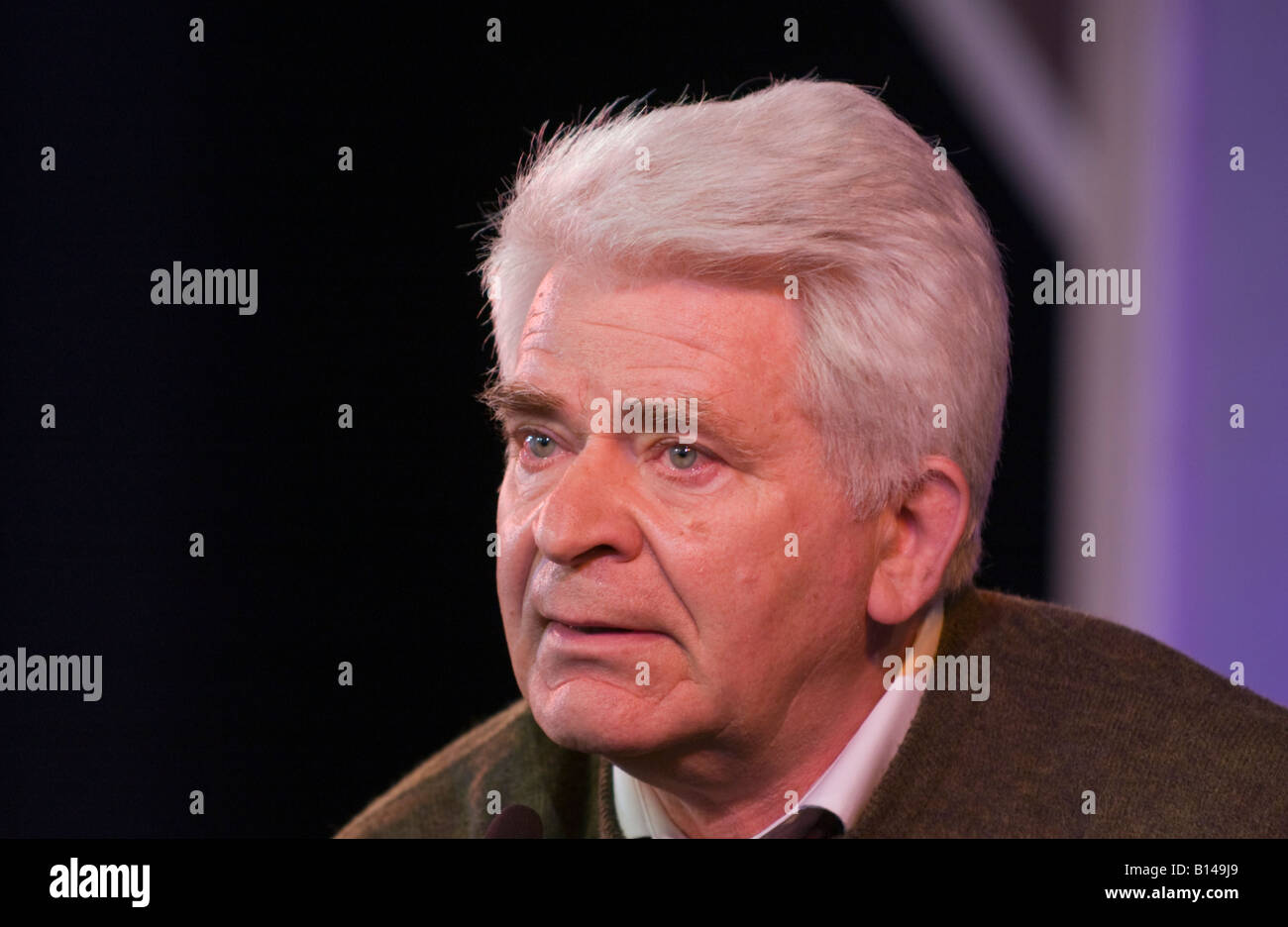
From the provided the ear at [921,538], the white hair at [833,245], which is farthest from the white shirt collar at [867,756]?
the white hair at [833,245]

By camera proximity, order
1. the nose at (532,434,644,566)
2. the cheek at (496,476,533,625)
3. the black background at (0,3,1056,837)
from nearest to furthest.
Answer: the nose at (532,434,644,566) → the cheek at (496,476,533,625) → the black background at (0,3,1056,837)

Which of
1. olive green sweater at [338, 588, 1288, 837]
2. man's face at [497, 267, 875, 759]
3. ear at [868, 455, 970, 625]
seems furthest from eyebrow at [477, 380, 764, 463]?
olive green sweater at [338, 588, 1288, 837]

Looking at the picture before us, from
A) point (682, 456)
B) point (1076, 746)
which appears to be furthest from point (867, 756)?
point (682, 456)

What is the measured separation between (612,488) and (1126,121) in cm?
129

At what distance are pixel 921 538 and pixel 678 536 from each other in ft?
1.28

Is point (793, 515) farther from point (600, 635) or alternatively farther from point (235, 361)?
point (235, 361)

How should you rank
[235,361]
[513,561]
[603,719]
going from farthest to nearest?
[235,361], [513,561], [603,719]

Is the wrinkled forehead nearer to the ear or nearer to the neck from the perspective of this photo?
the ear

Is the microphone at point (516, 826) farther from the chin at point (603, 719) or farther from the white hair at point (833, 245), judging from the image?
the white hair at point (833, 245)

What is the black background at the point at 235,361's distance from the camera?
2.35m

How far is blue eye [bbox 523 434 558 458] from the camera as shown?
1.91m

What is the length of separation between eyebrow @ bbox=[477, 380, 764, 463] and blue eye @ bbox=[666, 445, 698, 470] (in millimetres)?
29

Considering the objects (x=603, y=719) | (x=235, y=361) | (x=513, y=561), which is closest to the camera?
(x=603, y=719)

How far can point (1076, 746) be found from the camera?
196cm
